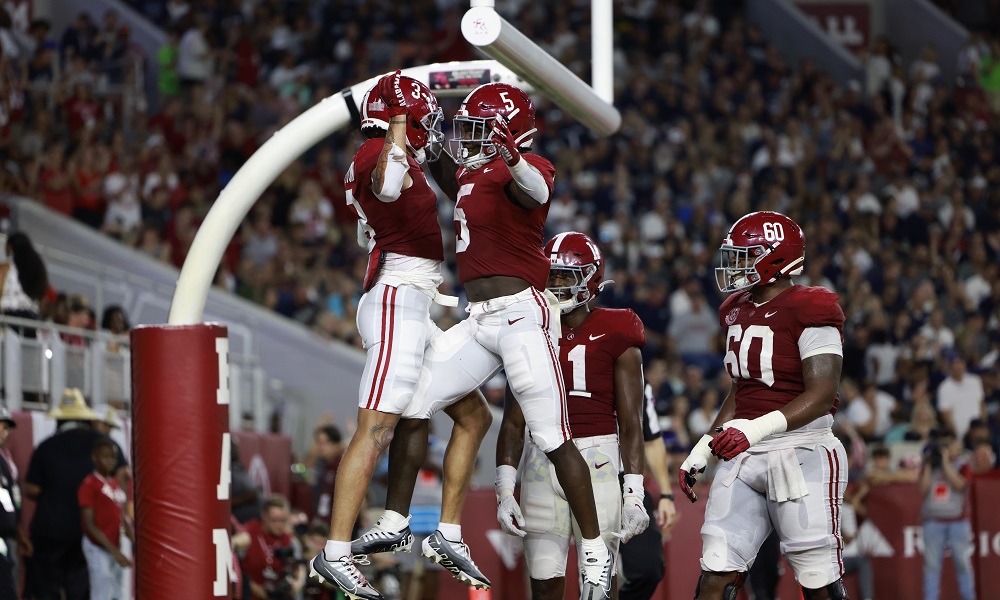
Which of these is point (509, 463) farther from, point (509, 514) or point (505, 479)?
point (509, 514)

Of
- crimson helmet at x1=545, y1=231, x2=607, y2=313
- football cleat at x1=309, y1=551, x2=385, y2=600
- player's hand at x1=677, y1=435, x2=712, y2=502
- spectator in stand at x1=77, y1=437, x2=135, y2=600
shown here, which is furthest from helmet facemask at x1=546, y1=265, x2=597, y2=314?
spectator in stand at x1=77, y1=437, x2=135, y2=600

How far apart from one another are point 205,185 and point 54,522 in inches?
318

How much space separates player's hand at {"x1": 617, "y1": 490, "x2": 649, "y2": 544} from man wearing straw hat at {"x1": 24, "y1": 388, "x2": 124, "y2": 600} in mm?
4485

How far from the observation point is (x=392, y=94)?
6469 mm

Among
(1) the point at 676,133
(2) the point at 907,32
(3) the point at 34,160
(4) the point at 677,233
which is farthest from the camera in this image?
(2) the point at 907,32

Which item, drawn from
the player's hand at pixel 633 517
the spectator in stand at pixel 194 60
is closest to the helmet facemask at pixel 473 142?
the player's hand at pixel 633 517

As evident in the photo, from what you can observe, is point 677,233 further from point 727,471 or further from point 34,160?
point 727,471

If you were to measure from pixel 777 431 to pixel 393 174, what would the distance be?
1933mm

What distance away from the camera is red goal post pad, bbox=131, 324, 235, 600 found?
23.1 ft

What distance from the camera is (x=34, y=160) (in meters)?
16.3

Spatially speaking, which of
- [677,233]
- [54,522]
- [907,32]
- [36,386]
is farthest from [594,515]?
[907,32]

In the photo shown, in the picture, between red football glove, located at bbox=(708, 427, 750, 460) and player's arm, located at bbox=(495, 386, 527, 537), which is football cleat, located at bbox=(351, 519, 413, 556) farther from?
red football glove, located at bbox=(708, 427, 750, 460)

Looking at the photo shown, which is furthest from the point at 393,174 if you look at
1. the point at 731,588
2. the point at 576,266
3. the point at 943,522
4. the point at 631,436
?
the point at 943,522

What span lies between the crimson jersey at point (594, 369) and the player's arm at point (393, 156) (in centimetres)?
151
